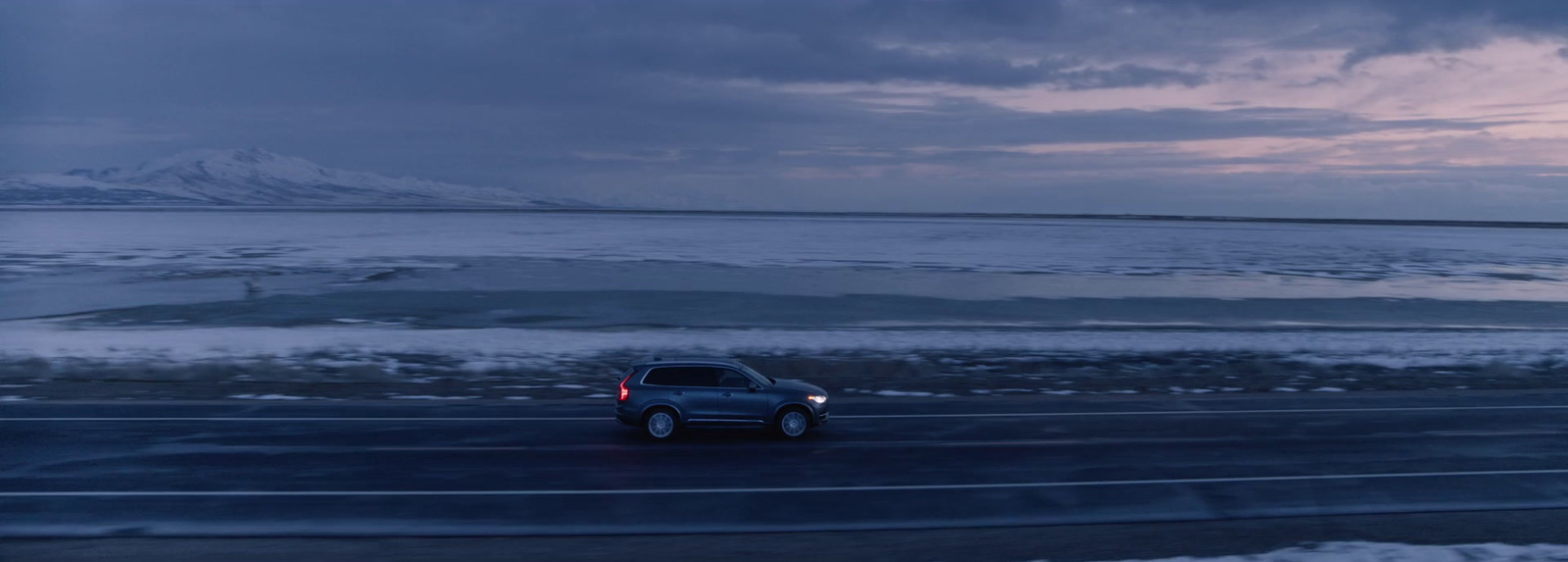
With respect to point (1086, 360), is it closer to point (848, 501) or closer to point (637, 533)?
point (848, 501)

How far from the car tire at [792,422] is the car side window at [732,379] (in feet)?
2.26

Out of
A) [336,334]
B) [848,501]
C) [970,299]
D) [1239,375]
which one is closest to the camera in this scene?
[848,501]

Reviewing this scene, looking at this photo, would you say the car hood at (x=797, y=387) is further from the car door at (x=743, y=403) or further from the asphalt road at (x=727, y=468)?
the asphalt road at (x=727, y=468)

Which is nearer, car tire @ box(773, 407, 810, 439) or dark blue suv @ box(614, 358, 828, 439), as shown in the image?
dark blue suv @ box(614, 358, 828, 439)

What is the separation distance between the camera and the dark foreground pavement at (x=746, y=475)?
1105cm

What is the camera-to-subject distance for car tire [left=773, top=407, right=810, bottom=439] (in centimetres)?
1548

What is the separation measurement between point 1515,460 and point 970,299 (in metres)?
24.1

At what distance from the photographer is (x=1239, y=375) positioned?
22.6 metres

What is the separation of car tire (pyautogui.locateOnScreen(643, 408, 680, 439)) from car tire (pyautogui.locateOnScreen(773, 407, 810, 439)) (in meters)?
1.45

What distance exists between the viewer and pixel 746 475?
43.8 ft

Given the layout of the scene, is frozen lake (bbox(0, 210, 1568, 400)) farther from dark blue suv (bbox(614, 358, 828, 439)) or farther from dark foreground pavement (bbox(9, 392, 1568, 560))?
dark blue suv (bbox(614, 358, 828, 439))

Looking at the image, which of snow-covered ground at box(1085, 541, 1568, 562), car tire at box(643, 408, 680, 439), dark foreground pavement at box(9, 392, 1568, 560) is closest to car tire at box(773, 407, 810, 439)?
dark foreground pavement at box(9, 392, 1568, 560)

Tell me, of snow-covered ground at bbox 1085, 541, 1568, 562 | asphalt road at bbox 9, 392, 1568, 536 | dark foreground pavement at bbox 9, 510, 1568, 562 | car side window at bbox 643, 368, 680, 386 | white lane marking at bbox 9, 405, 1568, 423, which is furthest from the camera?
white lane marking at bbox 9, 405, 1568, 423

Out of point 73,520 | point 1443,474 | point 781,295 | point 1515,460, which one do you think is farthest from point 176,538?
point 781,295
